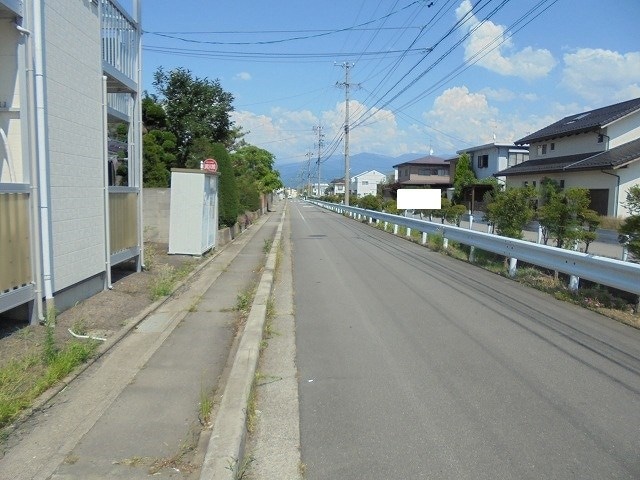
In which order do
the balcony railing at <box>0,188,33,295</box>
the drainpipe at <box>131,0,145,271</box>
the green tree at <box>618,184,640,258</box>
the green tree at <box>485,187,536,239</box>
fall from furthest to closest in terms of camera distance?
the green tree at <box>485,187,536,239</box>
the drainpipe at <box>131,0,145,271</box>
the green tree at <box>618,184,640,258</box>
the balcony railing at <box>0,188,33,295</box>

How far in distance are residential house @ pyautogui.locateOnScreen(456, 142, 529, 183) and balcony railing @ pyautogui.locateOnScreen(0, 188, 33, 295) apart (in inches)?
1899

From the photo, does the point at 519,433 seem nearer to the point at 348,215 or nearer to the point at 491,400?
the point at 491,400

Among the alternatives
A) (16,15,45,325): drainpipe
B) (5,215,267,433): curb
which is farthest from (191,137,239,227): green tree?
(16,15,45,325): drainpipe

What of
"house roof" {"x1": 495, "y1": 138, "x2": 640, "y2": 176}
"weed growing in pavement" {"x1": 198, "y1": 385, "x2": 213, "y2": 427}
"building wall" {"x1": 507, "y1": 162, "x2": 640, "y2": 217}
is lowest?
"weed growing in pavement" {"x1": 198, "y1": 385, "x2": 213, "y2": 427}

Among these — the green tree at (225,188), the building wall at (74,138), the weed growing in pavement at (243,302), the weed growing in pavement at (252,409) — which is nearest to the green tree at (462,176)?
the green tree at (225,188)

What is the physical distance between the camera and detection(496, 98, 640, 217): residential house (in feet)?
101

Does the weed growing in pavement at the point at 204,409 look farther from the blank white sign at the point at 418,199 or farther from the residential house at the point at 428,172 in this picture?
the residential house at the point at 428,172

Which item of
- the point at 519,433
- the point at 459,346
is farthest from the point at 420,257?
the point at 519,433

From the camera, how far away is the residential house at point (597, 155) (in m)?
30.8

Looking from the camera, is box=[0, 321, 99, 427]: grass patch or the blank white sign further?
the blank white sign

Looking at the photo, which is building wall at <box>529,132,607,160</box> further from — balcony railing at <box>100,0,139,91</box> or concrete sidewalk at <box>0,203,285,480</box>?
concrete sidewalk at <box>0,203,285,480</box>

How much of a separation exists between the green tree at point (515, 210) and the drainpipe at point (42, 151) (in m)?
12.0

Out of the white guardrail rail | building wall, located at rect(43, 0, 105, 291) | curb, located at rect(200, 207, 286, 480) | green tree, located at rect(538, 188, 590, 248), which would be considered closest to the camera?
curb, located at rect(200, 207, 286, 480)

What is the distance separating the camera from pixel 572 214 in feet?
42.5
